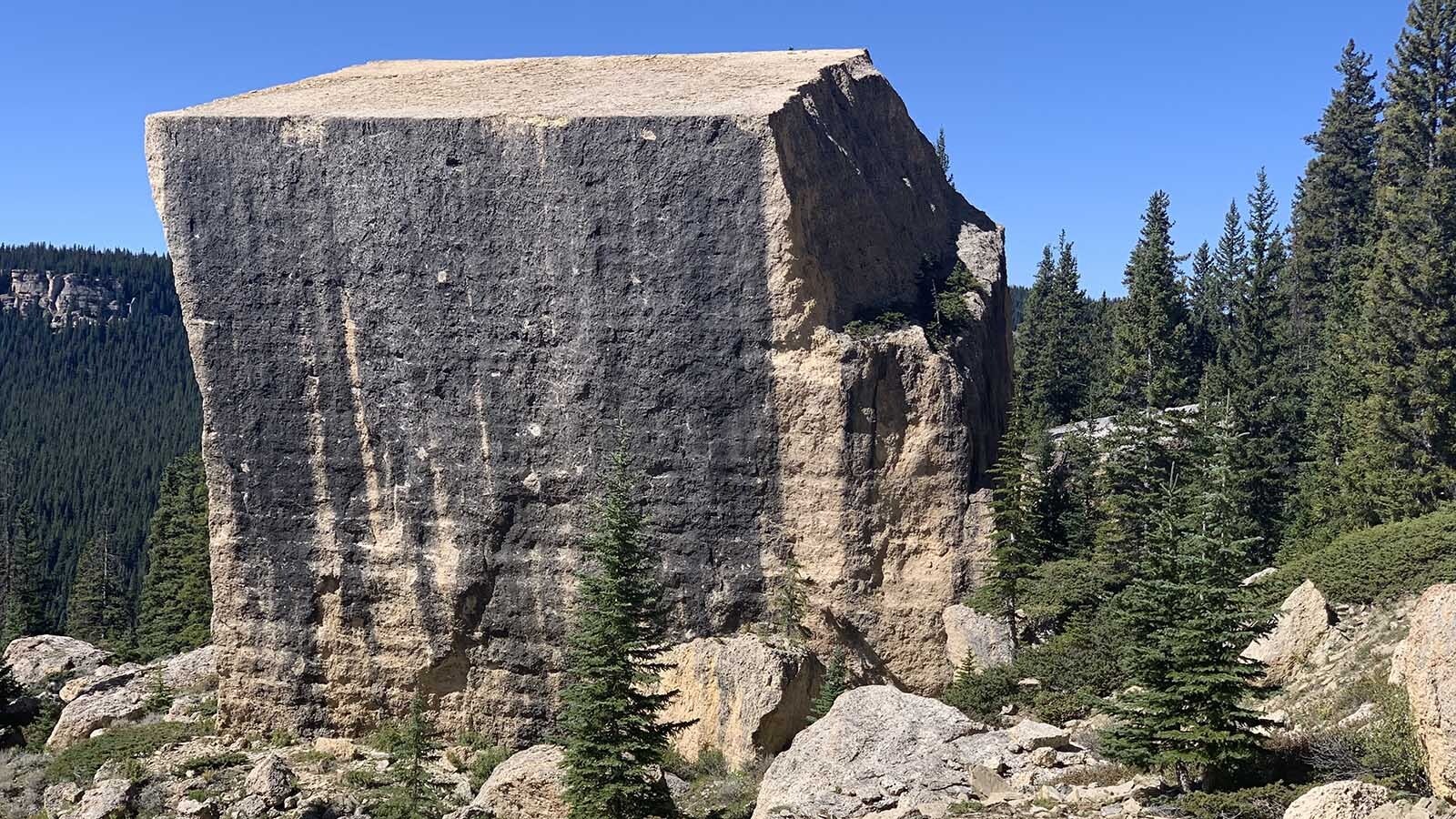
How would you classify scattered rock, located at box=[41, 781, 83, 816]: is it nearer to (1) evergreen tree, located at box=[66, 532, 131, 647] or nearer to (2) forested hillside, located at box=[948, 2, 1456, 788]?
(2) forested hillside, located at box=[948, 2, 1456, 788]

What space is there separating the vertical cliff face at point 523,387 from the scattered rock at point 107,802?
9.24 ft

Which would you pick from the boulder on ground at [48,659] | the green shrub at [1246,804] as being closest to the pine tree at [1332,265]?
the green shrub at [1246,804]

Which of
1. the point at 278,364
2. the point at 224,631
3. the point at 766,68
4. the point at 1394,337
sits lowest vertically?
the point at 224,631

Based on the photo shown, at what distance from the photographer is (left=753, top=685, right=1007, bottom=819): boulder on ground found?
18.3 m

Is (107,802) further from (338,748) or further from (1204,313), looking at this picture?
(1204,313)

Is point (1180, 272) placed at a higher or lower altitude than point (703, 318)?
higher

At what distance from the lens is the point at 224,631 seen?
26672 millimetres

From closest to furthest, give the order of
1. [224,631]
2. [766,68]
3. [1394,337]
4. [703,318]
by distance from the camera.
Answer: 1. [703,318]
2. [224,631]
3. [766,68]
4. [1394,337]

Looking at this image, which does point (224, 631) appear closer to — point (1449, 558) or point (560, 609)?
point (560, 609)

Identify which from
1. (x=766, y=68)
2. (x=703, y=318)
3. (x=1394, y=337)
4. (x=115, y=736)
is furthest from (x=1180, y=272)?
(x=115, y=736)

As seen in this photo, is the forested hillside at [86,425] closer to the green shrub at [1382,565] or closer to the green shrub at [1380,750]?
the green shrub at [1382,565]

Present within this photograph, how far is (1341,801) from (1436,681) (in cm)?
176

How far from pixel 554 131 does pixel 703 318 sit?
499 centimetres

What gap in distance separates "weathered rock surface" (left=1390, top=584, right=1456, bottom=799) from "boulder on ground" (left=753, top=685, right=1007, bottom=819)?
632 cm
